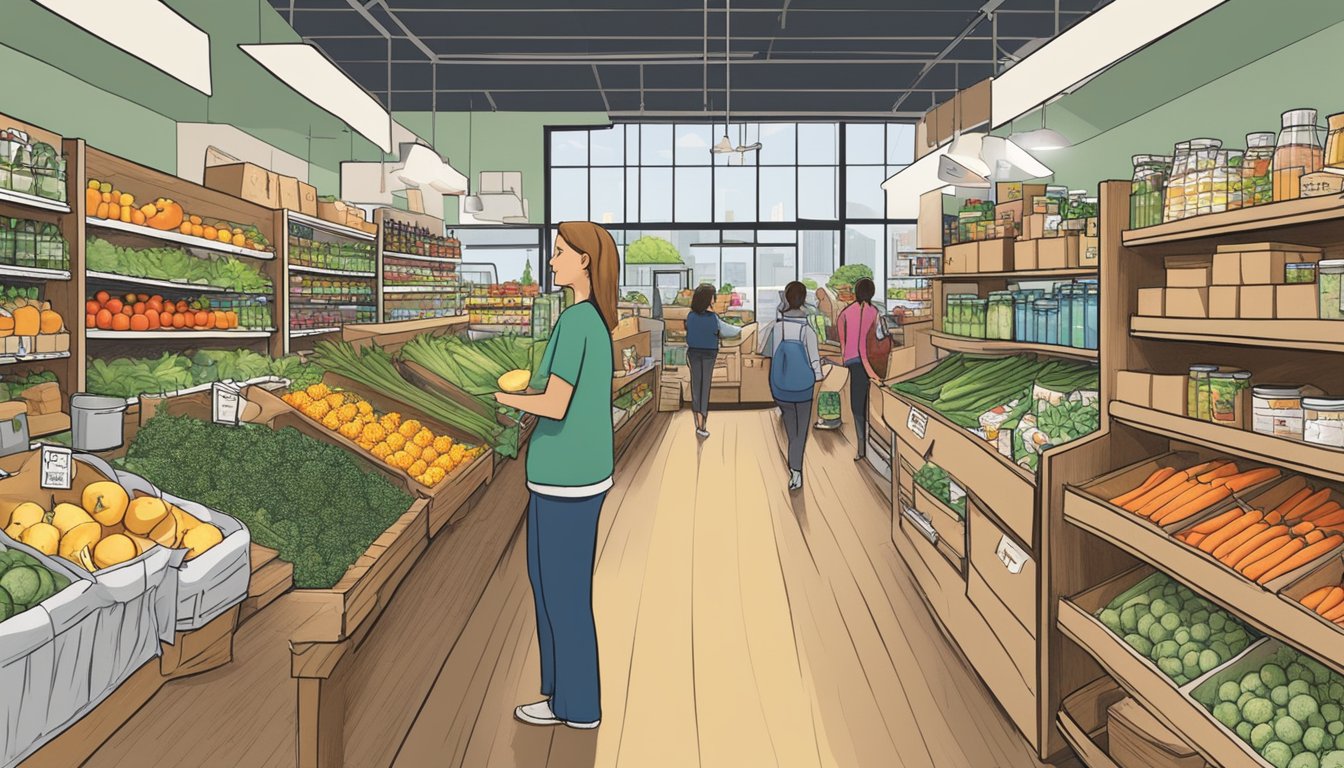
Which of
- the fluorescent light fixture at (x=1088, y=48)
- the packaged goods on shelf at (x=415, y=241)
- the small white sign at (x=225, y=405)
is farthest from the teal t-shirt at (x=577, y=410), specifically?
the packaged goods on shelf at (x=415, y=241)

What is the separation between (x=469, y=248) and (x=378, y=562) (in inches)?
642

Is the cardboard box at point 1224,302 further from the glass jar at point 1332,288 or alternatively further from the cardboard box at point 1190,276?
the glass jar at point 1332,288

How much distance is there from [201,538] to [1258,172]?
2.86 meters

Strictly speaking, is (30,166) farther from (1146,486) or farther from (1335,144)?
(1335,144)

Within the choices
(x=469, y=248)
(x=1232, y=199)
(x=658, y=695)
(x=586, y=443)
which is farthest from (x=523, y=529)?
(x=469, y=248)

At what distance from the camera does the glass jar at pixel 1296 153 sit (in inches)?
96.0

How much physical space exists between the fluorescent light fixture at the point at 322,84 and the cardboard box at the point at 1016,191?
13.7 feet

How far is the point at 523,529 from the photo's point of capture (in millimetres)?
6137

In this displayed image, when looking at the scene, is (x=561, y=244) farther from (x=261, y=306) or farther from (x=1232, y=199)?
(x=261, y=306)

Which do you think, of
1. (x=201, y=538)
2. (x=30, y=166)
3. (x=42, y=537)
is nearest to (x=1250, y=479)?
(x=201, y=538)

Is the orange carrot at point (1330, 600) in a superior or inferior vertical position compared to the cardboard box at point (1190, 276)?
inferior

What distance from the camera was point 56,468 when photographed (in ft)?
7.91

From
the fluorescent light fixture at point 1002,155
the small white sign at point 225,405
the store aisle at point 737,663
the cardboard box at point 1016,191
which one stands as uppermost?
the fluorescent light fixture at point 1002,155

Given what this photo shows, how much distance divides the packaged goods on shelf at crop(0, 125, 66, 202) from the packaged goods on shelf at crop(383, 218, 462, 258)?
5.44 metres
